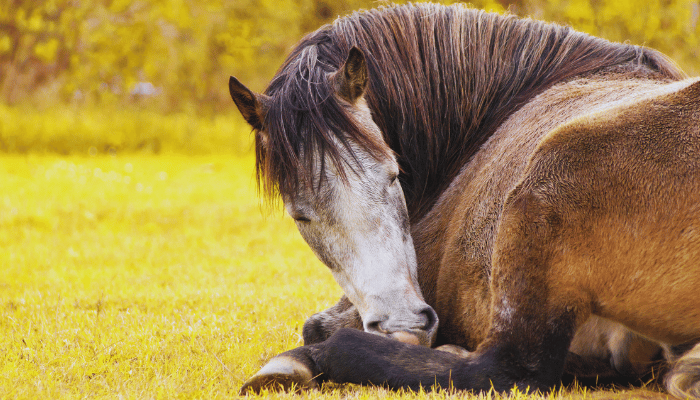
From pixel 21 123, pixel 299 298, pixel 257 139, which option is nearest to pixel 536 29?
pixel 257 139

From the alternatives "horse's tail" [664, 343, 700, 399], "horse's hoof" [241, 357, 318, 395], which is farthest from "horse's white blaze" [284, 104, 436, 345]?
"horse's tail" [664, 343, 700, 399]

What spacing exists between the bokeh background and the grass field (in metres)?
3.20

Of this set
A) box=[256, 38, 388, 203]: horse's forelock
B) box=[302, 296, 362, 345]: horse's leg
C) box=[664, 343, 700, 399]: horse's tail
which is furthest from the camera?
box=[302, 296, 362, 345]: horse's leg

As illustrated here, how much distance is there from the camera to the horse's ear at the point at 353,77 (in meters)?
2.96

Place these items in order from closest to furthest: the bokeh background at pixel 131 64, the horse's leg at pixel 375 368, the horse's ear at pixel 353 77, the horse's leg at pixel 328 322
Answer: the horse's leg at pixel 375 368
the horse's ear at pixel 353 77
the horse's leg at pixel 328 322
the bokeh background at pixel 131 64

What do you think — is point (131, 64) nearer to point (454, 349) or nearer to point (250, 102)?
point (250, 102)

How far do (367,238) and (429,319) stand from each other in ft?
1.45

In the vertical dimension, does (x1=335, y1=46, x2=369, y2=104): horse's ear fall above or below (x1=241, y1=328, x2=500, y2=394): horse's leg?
above

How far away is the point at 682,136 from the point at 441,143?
55.9 inches

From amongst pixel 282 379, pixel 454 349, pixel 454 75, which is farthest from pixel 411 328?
pixel 454 75

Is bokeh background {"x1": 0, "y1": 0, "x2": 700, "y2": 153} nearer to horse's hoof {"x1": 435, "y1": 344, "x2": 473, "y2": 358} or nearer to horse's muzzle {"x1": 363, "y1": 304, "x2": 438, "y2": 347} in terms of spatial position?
horse's hoof {"x1": 435, "y1": 344, "x2": 473, "y2": 358}

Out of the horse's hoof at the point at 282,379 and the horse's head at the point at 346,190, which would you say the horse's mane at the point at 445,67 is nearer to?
the horse's head at the point at 346,190

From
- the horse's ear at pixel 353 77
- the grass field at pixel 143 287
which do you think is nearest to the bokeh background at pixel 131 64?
the grass field at pixel 143 287

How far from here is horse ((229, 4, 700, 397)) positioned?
2322 mm
